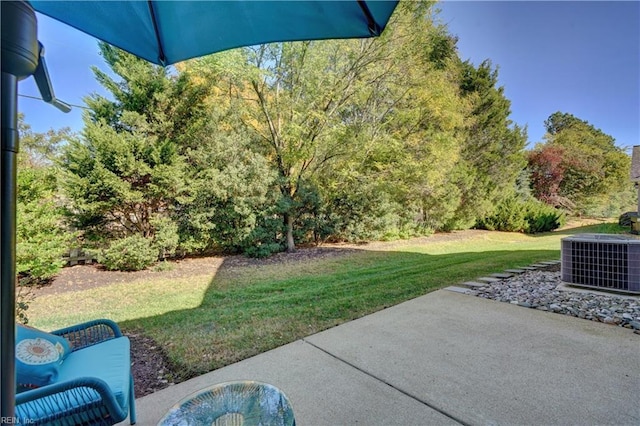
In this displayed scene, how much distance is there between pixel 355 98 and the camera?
27.6 ft

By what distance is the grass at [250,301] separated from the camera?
9.84 ft

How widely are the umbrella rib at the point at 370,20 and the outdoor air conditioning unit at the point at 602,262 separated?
4475 millimetres

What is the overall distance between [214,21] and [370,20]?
2.66ft

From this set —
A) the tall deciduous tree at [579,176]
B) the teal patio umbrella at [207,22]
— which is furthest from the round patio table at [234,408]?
the tall deciduous tree at [579,176]

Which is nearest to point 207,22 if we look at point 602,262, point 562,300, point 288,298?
point 288,298

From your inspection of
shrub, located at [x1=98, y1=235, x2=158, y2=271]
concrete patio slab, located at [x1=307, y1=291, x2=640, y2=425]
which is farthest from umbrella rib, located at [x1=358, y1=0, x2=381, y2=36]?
shrub, located at [x1=98, y1=235, x2=158, y2=271]

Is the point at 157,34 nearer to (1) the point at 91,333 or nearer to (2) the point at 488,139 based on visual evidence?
(1) the point at 91,333

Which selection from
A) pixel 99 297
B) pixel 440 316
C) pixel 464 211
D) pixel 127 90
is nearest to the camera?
pixel 440 316

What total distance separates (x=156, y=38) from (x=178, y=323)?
2.98 meters

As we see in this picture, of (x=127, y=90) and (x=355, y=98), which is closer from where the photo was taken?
(x=127, y=90)

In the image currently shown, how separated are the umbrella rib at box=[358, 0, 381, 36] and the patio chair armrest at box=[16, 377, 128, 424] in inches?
82.8

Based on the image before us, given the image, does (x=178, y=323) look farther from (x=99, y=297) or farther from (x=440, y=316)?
(x=440, y=316)

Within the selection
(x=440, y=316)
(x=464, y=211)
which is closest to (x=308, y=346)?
(x=440, y=316)

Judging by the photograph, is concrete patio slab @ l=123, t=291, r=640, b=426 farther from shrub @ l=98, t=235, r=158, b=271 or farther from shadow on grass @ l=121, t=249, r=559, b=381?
shrub @ l=98, t=235, r=158, b=271
